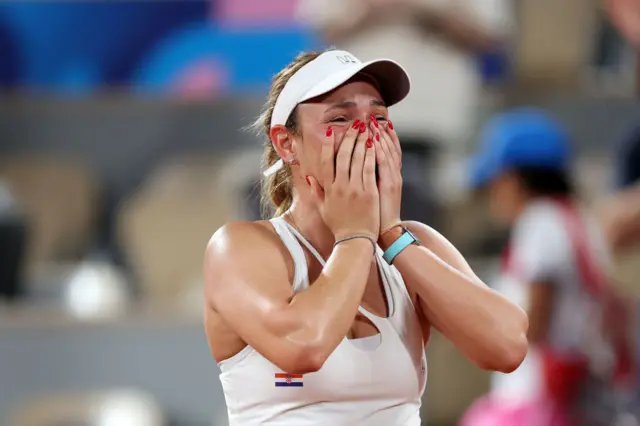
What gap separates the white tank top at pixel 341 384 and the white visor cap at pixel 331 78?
248mm

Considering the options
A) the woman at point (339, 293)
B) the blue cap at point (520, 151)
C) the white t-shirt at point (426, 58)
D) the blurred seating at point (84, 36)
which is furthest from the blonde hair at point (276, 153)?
the blurred seating at point (84, 36)

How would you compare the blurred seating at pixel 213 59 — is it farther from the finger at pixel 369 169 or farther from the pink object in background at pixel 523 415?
the finger at pixel 369 169

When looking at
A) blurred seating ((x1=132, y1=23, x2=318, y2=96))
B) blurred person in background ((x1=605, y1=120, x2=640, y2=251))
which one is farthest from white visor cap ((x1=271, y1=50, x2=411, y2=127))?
blurred seating ((x1=132, y1=23, x2=318, y2=96))

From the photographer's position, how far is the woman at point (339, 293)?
1899mm

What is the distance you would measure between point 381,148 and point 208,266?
358 mm

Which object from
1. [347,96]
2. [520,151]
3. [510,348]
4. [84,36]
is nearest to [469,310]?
[510,348]

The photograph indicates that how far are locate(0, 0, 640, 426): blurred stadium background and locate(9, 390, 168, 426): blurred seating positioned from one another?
498mm

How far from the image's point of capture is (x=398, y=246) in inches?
78.3

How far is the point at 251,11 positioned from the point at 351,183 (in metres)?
4.65

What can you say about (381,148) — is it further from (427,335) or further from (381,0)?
(381,0)

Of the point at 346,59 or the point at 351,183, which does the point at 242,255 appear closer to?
the point at 351,183

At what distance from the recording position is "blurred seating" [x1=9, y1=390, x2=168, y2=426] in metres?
4.30

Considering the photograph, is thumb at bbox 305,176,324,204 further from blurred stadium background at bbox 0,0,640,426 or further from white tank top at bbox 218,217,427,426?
blurred stadium background at bbox 0,0,640,426

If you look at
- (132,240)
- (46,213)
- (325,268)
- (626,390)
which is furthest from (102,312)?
(325,268)
